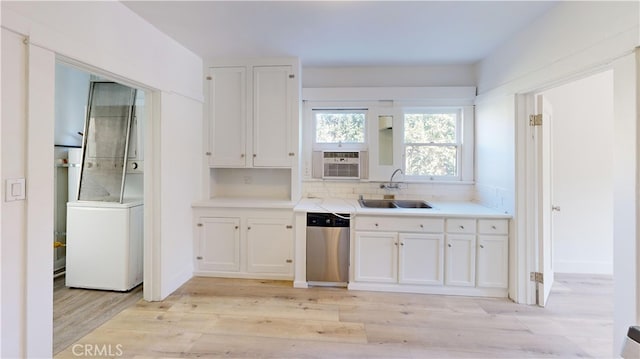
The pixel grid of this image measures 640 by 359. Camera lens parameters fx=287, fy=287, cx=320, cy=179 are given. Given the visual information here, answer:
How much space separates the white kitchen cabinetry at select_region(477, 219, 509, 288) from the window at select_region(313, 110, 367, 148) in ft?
5.59

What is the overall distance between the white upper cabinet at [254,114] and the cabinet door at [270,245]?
681 mm

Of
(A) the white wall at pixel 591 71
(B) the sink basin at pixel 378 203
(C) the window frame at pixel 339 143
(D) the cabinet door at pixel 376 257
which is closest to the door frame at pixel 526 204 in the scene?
(A) the white wall at pixel 591 71

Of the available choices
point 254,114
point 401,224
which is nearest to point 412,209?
point 401,224

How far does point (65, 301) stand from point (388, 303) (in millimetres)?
2990

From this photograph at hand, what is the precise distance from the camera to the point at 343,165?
367cm

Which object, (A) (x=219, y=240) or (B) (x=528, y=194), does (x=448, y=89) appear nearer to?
(B) (x=528, y=194)

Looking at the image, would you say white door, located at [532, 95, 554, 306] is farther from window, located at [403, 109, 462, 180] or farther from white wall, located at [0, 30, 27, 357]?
white wall, located at [0, 30, 27, 357]

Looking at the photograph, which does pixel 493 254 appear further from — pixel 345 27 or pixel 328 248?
pixel 345 27

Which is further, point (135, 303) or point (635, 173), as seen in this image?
point (135, 303)

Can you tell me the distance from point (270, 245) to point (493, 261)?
2.27 meters

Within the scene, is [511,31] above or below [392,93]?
above

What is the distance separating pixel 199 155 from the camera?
3373 mm

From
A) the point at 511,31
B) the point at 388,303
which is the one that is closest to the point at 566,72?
the point at 511,31

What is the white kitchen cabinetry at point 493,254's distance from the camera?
277cm
